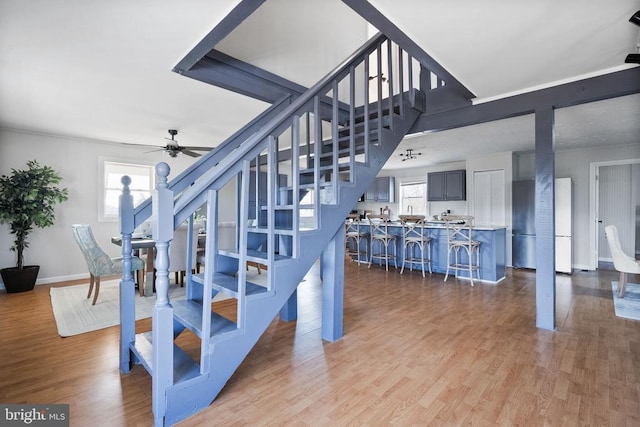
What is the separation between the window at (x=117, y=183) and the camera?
550cm

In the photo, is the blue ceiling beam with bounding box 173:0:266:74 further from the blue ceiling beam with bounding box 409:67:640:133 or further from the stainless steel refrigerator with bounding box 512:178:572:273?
the stainless steel refrigerator with bounding box 512:178:572:273

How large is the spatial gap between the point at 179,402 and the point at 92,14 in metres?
2.42

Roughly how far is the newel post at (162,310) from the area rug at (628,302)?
4.48m

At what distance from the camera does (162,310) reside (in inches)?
61.4

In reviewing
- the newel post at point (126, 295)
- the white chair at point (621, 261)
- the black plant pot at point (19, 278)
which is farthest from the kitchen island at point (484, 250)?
the black plant pot at point (19, 278)

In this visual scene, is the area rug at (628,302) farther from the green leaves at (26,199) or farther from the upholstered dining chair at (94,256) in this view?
the green leaves at (26,199)

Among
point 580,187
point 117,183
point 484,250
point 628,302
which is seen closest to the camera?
point 628,302

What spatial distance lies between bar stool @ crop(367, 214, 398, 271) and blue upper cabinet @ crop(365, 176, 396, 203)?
276 cm

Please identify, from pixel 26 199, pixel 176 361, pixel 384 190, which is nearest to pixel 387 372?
pixel 176 361

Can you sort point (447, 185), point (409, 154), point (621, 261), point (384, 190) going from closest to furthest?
point (621, 261)
point (409, 154)
point (447, 185)
point (384, 190)

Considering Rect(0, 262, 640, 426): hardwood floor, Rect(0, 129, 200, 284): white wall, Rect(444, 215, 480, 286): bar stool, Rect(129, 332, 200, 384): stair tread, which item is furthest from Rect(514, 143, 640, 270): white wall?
Rect(0, 129, 200, 284): white wall

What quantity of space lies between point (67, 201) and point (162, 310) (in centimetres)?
499

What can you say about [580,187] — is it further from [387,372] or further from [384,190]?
[387,372]

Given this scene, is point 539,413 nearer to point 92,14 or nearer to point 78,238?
point 92,14
